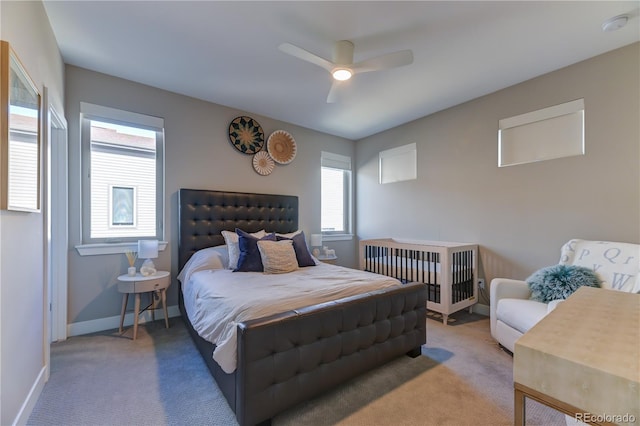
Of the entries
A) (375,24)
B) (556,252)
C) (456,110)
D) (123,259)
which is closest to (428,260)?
(556,252)

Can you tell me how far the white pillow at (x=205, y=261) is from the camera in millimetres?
2873

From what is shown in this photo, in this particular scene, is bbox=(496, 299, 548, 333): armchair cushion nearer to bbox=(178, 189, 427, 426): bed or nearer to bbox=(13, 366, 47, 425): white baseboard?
bbox=(178, 189, 427, 426): bed

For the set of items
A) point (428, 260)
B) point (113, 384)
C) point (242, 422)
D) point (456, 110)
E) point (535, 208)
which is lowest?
point (113, 384)

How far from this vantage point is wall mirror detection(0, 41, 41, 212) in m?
1.32

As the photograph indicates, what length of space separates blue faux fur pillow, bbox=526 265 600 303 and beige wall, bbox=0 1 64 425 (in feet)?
12.0

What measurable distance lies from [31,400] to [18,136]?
1613mm

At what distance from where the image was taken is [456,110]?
367 cm

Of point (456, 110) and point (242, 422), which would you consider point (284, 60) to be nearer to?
point (456, 110)

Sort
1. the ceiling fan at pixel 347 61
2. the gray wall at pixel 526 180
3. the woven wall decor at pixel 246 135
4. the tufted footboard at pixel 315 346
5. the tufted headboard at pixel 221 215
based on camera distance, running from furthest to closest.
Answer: the woven wall decor at pixel 246 135
the tufted headboard at pixel 221 215
the gray wall at pixel 526 180
the ceiling fan at pixel 347 61
the tufted footboard at pixel 315 346

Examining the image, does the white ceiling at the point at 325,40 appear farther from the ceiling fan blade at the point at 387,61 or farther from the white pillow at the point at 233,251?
the white pillow at the point at 233,251

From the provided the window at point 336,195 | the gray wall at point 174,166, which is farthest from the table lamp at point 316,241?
the window at point 336,195

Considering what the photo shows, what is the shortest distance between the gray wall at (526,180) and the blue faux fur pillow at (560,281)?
582mm

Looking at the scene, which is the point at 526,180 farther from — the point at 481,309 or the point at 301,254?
the point at 301,254

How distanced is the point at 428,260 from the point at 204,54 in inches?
129
